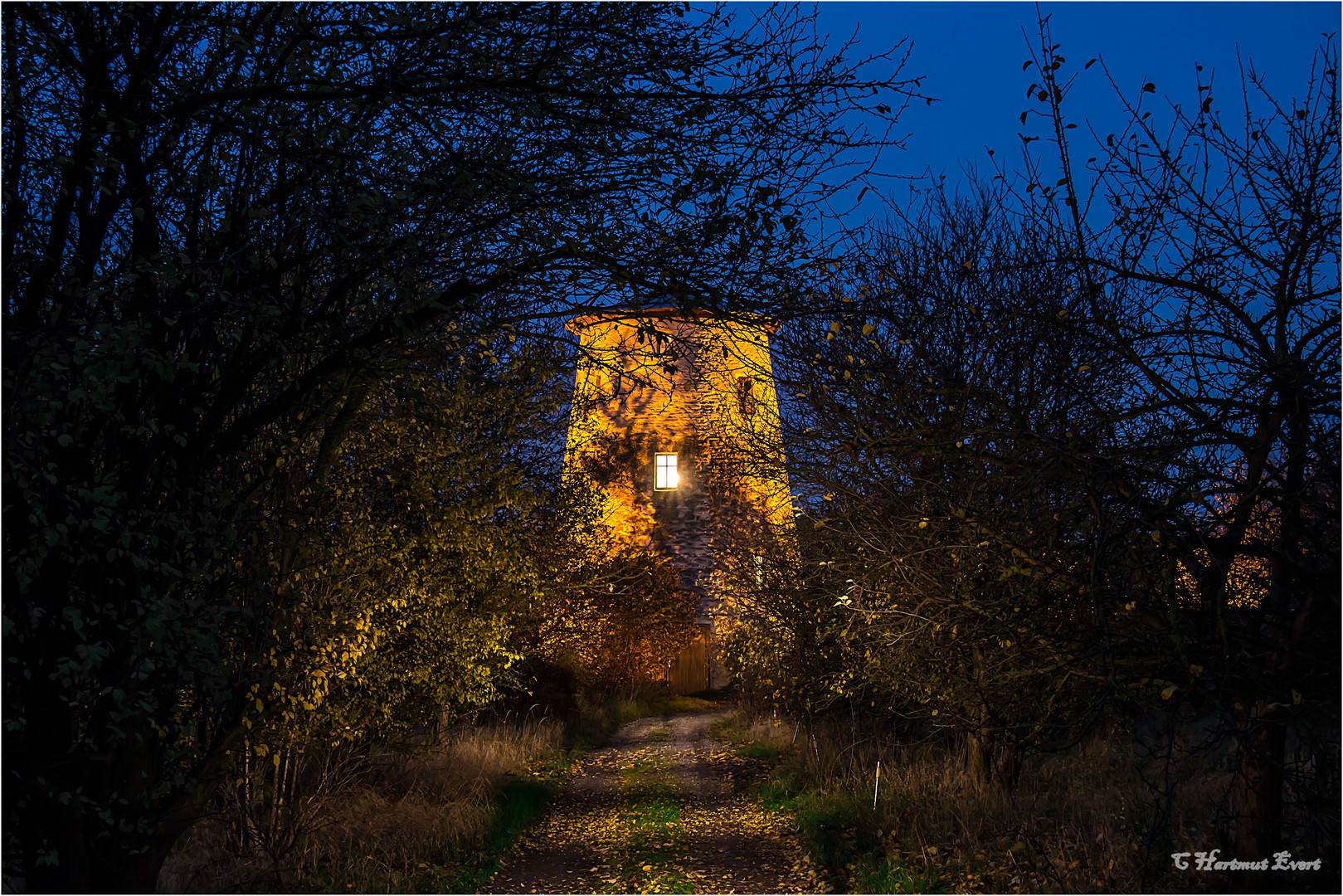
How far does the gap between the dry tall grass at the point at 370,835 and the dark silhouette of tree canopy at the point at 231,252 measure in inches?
97.3

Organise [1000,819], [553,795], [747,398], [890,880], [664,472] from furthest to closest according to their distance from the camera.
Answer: [664,472]
[553,795]
[747,398]
[1000,819]
[890,880]

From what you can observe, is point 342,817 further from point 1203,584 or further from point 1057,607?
point 1203,584

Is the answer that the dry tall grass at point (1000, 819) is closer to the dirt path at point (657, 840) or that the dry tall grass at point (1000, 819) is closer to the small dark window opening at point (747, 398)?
the dirt path at point (657, 840)

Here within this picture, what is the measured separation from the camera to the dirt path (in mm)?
7938

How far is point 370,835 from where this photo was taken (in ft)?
27.3

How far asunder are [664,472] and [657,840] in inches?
668

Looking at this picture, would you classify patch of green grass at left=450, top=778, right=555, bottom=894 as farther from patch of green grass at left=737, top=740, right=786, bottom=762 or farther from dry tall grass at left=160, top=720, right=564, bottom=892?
patch of green grass at left=737, top=740, right=786, bottom=762

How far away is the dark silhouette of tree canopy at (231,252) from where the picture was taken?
13.5 feet

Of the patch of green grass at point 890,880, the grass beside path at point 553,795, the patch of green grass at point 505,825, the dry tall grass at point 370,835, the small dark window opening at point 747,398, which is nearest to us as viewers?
the patch of green grass at point 890,880

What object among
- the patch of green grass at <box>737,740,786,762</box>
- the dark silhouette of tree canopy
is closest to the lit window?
the patch of green grass at <box>737,740,786,762</box>

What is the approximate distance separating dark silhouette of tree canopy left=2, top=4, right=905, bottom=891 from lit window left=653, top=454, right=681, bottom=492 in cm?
2035

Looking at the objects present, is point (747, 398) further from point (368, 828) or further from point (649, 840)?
point (368, 828)

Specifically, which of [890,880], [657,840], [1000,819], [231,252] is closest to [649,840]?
[657,840]

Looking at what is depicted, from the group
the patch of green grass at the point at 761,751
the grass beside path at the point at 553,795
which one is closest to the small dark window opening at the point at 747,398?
the grass beside path at the point at 553,795
